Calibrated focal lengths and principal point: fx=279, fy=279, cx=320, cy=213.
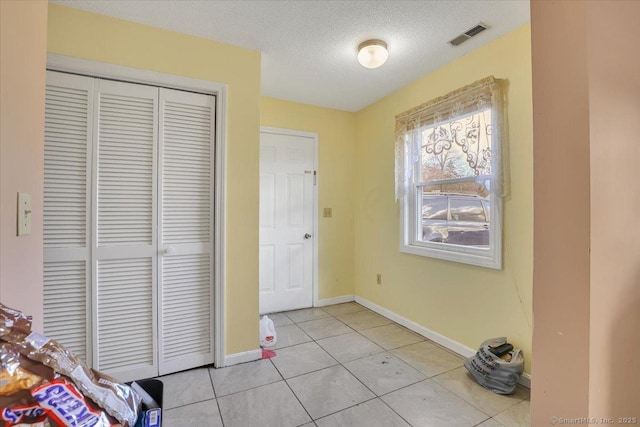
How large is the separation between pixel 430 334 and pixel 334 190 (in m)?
1.92

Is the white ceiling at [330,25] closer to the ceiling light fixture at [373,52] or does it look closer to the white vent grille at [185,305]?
the ceiling light fixture at [373,52]

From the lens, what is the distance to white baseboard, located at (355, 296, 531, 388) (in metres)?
2.20

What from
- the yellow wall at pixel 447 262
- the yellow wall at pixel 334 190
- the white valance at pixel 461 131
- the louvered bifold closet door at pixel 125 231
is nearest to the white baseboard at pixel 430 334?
the yellow wall at pixel 447 262

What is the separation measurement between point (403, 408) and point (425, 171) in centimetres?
194

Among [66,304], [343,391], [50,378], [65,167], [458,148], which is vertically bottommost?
[343,391]

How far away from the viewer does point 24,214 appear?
2.64 feet

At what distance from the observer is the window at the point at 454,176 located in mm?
2062

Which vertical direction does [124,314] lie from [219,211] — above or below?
below

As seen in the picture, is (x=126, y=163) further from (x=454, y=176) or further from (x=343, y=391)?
(x=454, y=176)

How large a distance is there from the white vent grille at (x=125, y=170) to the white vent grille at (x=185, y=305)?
29 cm

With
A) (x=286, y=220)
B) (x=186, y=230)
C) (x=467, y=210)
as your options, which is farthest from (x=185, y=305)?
(x=467, y=210)

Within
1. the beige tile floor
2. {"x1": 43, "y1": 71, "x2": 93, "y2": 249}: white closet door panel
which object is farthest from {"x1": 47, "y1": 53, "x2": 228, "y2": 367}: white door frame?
{"x1": 43, "y1": 71, "x2": 93, "y2": 249}: white closet door panel

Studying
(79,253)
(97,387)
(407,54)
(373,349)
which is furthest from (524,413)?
(79,253)

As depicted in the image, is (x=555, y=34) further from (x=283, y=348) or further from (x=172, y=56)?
(x=283, y=348)
